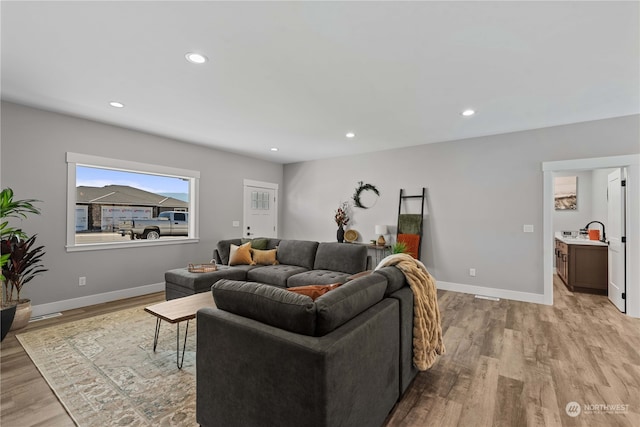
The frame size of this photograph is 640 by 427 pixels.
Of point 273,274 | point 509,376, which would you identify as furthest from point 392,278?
point 273,274

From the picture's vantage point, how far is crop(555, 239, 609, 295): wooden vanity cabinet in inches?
183

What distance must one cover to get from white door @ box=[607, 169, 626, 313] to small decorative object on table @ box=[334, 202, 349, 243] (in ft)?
13.3

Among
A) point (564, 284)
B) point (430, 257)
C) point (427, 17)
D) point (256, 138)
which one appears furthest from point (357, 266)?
point (564, 284)

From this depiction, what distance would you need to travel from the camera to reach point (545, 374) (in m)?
2.32

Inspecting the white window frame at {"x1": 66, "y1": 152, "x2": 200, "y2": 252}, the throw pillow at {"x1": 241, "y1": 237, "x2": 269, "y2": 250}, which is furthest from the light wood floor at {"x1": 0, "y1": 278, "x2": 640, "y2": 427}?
the throw pillow at {"x1": 241, "y1": 237, "x2": 269, "y2": 250}

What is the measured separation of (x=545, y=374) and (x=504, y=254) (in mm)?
2493

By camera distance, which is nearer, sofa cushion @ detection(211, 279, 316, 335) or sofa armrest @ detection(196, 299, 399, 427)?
sofa armrest @ detection(196, 299, 399, 427)

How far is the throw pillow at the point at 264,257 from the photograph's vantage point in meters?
4.65

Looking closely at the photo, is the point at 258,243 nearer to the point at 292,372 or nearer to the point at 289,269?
the point at 289,269

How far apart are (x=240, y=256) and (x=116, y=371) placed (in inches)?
92.5

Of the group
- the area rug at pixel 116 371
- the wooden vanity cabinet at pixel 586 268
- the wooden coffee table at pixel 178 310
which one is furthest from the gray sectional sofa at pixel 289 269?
the wooden vanity cabinet at pixel 586 268

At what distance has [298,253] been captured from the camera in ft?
15.3

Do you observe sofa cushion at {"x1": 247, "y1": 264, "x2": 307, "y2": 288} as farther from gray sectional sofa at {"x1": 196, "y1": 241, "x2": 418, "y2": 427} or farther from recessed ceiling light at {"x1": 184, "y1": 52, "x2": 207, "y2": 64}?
recessed ceiling light at {"x1": 184, "y1": 52, "x2": 207, "y2": 64}

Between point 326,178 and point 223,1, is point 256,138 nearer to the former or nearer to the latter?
point 326,178
